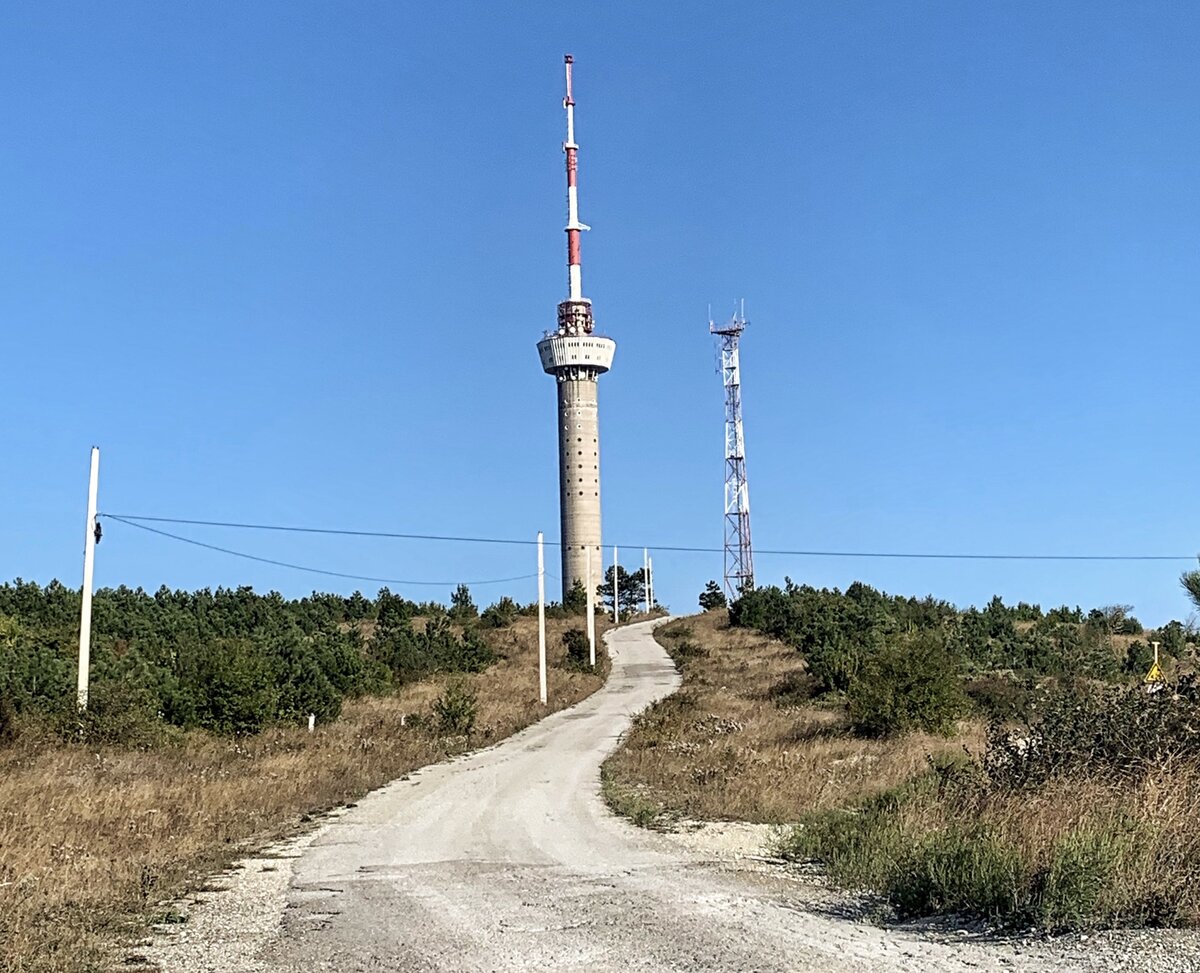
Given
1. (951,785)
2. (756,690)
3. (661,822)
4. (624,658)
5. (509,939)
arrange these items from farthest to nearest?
(624,658) → (756,690) → (661,822) → (951,785) → (509,939)

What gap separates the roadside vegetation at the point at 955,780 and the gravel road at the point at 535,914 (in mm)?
659

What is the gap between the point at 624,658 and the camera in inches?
2628

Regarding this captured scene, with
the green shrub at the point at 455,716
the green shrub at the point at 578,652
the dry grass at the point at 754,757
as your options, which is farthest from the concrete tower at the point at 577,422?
the green shrub at the point at 455,716

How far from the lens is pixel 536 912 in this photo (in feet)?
33.9

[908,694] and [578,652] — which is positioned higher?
[578,652]

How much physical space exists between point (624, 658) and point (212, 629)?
21311 millimetres

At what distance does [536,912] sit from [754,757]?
14617 mm

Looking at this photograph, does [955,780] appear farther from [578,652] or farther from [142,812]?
[578,652]

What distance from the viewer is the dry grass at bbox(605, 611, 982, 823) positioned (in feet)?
60.3

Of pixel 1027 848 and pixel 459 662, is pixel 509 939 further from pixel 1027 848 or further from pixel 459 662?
pixel 459 662

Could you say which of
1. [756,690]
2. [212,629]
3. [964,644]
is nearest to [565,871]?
[756,690]

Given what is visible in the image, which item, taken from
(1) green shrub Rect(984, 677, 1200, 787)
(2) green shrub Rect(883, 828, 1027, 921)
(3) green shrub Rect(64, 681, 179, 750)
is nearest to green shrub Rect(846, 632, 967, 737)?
(1) green shrub Rect(984, 677, 1200, 787)

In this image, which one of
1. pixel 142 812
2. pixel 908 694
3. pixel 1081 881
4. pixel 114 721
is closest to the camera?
pixel 1081 881

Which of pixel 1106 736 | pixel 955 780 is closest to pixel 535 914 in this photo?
pixel 955 780
